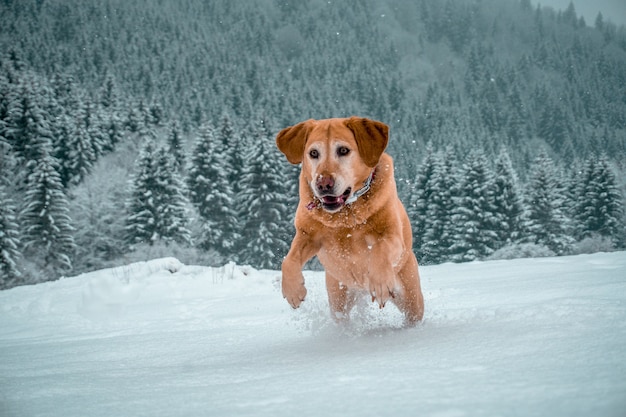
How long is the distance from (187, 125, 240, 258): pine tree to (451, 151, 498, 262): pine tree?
18834mm

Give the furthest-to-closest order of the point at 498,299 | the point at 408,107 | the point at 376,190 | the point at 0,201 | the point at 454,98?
the point at 454,98 < the point at 408,107 < the point at 0,201 < the point at 498,299 < the point at 376,190

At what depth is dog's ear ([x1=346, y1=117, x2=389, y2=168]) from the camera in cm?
331

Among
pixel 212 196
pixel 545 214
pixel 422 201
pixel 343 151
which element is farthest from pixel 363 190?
pixel 545 214

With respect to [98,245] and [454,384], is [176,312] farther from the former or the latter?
[98,245]

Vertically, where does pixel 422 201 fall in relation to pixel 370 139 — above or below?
below

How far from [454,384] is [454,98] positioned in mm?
177764

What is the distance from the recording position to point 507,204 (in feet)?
126

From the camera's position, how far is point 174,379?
225 centimetres

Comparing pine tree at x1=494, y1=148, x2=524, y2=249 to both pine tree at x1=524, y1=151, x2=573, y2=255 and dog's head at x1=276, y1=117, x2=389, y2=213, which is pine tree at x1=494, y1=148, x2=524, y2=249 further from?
dog's head at x1=276, y1=117, x2=389, y2=213

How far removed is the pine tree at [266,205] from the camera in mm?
33938

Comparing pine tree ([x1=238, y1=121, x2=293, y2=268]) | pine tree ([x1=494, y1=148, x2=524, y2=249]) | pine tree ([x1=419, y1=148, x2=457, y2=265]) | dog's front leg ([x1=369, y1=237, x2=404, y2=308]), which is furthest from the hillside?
dog's front leg ([x1=369, y1=237, x2=404, y2=308])

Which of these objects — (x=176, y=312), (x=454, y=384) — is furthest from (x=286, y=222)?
(x=454, y=384)

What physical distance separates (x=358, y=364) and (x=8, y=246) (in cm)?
3208

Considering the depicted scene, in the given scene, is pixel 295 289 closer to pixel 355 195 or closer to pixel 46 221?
pixel 355 195
